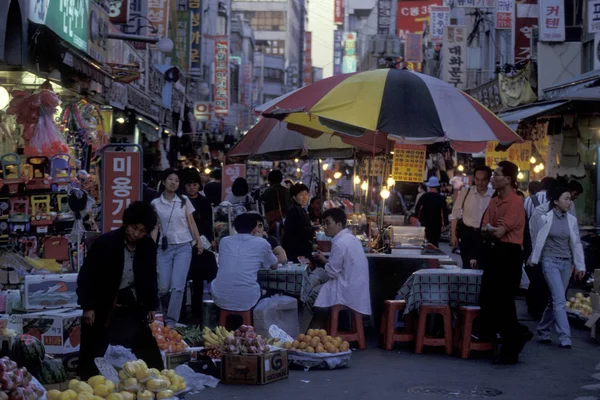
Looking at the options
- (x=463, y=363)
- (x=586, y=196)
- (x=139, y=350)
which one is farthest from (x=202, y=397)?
(x=586, y=196)

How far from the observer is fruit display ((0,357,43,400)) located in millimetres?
5316

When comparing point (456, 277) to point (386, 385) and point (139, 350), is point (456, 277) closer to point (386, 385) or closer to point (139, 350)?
point (386, 385)

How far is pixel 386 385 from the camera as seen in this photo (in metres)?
8.12

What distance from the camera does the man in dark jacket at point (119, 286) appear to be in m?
6.40

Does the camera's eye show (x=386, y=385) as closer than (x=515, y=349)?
Yes

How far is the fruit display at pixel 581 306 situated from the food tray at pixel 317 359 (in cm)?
436

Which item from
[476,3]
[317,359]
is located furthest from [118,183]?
[476,3]

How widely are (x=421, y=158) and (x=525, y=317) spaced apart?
107 inches

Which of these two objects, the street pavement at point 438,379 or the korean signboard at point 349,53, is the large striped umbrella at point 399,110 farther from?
the korean signboard at point 349,53

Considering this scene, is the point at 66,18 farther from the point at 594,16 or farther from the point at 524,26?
the point at 524,26

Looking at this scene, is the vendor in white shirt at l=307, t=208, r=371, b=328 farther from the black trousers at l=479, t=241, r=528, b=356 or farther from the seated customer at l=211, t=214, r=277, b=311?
the black trousers at l=479, t=241, r=528, b=356

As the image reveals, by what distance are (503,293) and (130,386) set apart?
4.48 meters

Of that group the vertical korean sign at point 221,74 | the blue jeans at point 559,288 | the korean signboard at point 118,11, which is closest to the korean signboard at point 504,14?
the korean signboard at point 118,11

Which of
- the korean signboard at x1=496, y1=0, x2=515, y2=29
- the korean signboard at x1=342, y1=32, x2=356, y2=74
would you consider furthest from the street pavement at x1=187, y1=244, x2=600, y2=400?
the korean signboard at x1=342, y1=32, x2=356, y2=74
